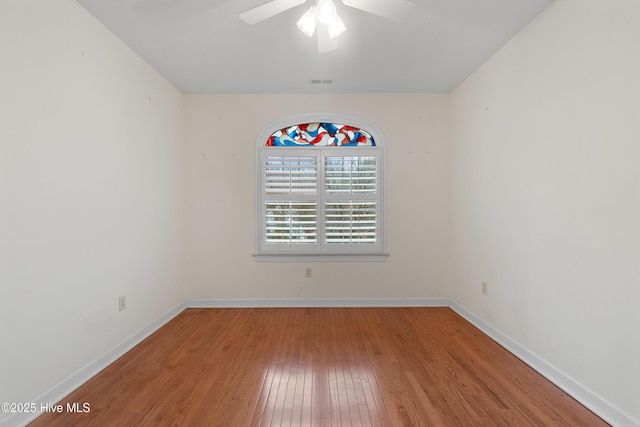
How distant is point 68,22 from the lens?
2.06 metres

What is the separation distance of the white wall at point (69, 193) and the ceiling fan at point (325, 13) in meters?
1.19

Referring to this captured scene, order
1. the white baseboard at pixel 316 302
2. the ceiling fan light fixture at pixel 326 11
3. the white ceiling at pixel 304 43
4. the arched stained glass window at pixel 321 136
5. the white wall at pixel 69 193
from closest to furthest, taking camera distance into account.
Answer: the white wall at pixel 69 193
the ceiling fan light fixture at pixel 326 11
the white ceiling at pixel 304 43
the white baseboard at pixel 316 302
the arched stained glass window at pixel 321 136

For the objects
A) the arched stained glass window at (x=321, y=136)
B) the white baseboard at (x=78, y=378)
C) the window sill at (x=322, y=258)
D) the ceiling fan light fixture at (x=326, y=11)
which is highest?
the ceiling fan light fixture at (x=326, y=11)

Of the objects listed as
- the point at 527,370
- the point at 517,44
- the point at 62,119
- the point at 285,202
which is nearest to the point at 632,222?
the point at 527,370

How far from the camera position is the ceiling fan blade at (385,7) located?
2.12 metres

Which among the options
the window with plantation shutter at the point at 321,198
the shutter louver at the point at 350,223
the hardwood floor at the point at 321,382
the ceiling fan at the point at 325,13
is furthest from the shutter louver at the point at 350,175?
the ceiling fan at the point at 325,13

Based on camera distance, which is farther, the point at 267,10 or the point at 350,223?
the point at 350,223

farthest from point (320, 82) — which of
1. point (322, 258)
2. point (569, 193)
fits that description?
point (569, 193)

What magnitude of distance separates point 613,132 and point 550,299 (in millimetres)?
1149

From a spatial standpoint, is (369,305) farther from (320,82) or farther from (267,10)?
(267,10)

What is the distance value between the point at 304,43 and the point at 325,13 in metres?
0.72

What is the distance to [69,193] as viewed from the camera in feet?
6.77

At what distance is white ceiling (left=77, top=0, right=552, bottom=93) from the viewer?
223 centimetres

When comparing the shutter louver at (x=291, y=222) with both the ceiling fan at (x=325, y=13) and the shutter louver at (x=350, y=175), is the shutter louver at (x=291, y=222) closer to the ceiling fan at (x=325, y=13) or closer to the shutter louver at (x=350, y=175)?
the shutter louver at (x=350, y=175)
